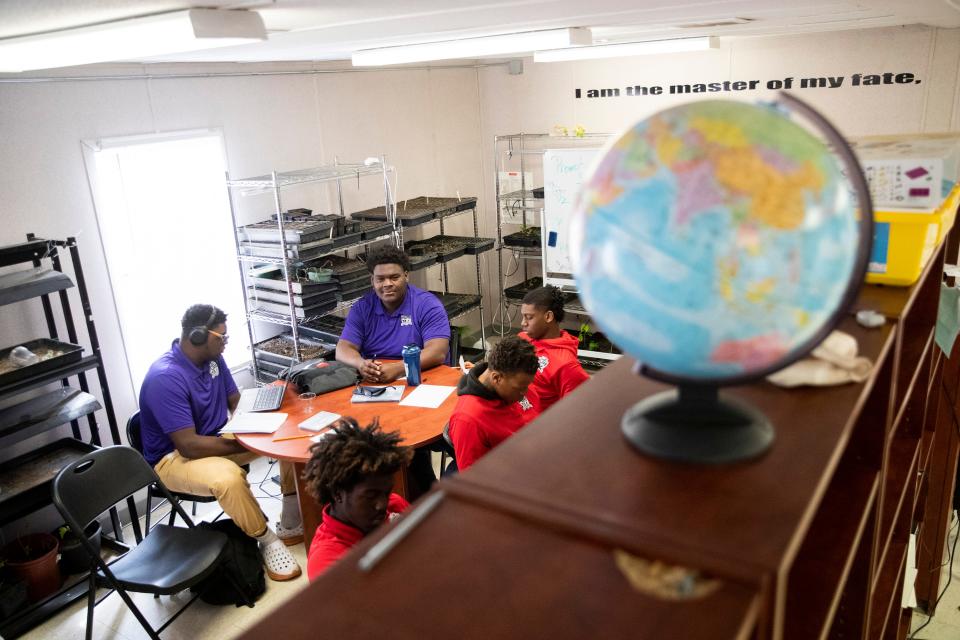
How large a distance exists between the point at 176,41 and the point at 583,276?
1515 millimetres

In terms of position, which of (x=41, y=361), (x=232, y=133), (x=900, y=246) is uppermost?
(x=232, y=133)

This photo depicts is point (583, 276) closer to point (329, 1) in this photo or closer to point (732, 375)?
point (732, 375)

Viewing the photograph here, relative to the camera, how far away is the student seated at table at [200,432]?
11.7 feet

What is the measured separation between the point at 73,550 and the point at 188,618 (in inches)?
30.9

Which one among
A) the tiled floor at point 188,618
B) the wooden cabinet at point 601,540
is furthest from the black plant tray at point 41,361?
the wooden cabinet at point 601,540

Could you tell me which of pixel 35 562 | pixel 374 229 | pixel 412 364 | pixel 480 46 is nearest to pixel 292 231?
pixel 374 229

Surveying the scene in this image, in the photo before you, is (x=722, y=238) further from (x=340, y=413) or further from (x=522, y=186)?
(x=522, y=186)

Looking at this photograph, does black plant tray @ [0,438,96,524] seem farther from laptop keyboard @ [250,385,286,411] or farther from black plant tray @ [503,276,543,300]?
black plant tray @ [503,276,543,300]

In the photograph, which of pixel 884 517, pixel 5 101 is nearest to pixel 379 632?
pixel 884 517

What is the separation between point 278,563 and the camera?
3.73 metres

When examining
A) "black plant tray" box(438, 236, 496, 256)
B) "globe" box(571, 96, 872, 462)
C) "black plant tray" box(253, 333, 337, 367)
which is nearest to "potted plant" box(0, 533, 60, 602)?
"black plant tray" box(253, 333, 337, 367)

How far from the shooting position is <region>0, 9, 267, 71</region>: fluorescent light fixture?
5.33ft

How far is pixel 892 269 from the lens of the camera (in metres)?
1.29

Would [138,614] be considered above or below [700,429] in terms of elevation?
below
